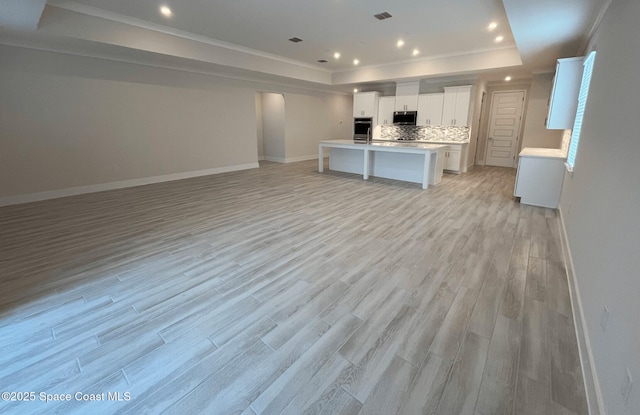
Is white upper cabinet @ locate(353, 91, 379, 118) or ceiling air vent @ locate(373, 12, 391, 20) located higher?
ceiling air vent @ locate(373, 12, 391, 20)

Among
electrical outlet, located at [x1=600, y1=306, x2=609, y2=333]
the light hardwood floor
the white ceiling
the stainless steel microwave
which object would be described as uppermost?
the white ceiling

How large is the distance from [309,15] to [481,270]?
433 centimetres

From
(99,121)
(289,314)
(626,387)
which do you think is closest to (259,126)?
(99,121)

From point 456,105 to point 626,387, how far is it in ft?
25.4

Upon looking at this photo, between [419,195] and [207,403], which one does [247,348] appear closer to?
[207,403]

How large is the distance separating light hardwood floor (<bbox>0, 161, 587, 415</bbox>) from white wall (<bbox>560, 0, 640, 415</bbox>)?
287mm

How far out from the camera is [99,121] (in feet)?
18.9

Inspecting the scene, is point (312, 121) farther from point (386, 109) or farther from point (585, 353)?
point (585, 353)

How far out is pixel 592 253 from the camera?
78.5 inches

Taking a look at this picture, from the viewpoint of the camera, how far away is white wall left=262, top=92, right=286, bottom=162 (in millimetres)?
9844

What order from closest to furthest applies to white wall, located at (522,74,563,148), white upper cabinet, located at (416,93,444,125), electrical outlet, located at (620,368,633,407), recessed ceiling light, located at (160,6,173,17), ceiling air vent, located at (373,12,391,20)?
electrical outlet, located at (620,368,633,407) → recessed ceiling light, located at (160,6,173,17) → ceiling air vent, located at (373,12,391,20) → white wall, located at (522,74,563,148) → white upper cabinet, located at (416,93,444,125)

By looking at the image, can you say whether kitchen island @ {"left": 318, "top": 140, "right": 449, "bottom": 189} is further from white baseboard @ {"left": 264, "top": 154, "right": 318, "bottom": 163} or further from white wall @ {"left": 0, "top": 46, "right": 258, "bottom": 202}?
white wall @ {"left": 0, "top": 46, "right": 258, "bottom": 202}

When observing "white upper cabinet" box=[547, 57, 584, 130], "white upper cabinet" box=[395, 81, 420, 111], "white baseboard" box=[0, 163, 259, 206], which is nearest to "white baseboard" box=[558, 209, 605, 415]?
"white upper cabinet" box=[547, 57, 584, 130]

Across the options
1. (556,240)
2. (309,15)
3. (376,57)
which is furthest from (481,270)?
(376,57)
